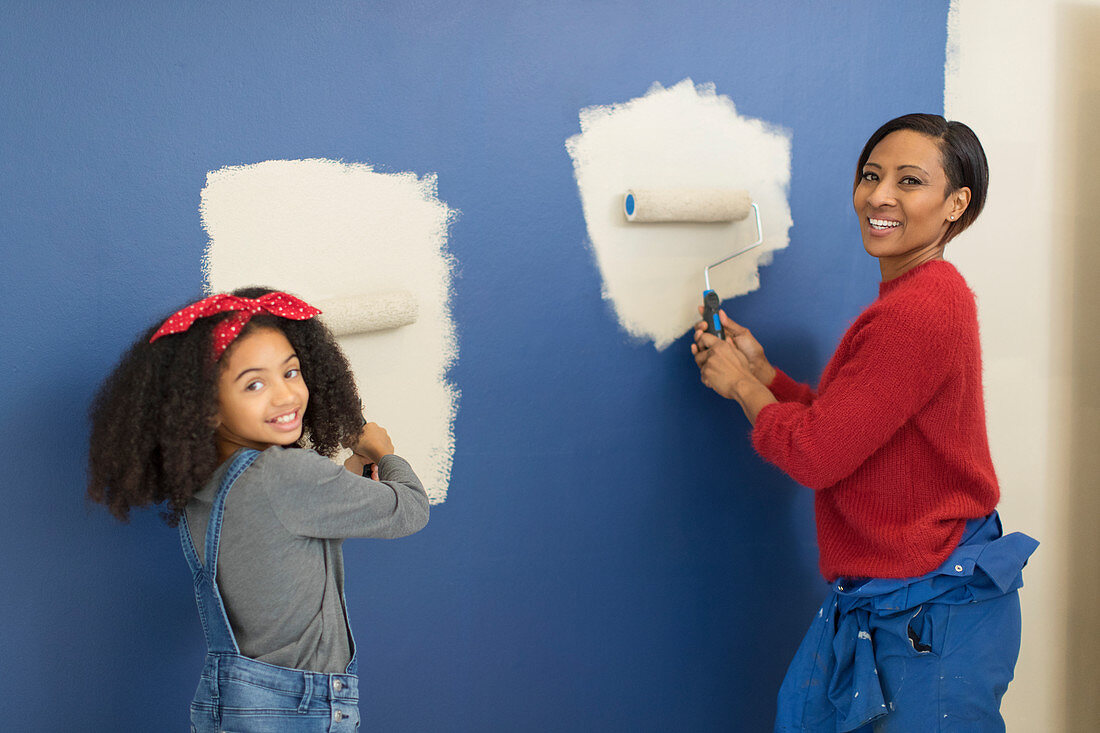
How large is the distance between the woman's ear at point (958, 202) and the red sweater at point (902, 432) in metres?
0.09

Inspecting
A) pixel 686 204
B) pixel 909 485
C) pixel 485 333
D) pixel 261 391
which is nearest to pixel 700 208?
pixel 686 204

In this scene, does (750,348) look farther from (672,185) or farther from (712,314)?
(672,185)

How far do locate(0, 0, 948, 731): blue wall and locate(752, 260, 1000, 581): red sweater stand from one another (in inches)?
12.4

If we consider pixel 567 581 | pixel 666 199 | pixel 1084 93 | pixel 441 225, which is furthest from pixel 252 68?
pixel 1084 93

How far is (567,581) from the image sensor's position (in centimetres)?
140

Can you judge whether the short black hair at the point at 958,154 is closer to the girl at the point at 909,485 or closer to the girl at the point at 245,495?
the girl at the point at 909,485

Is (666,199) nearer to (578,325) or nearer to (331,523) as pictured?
(578,325)

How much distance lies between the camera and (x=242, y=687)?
94 centimetres

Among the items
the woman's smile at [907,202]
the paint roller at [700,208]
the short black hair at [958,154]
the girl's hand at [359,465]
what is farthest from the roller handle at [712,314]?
the girl's hand at [359,465]

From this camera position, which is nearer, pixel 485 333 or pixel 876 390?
pixel 876 390

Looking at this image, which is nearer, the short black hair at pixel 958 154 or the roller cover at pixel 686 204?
the short black hair at pixel 958 154

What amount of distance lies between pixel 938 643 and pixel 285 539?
33.8 inches

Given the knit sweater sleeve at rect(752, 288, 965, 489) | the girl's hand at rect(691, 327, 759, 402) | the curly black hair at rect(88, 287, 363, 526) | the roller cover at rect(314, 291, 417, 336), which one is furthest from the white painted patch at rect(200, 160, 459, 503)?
the knit sweater sleeve at rect(752, 288, 965, 489)

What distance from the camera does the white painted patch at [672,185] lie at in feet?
4.48
